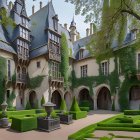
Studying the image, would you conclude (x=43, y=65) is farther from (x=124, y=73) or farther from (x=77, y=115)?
(x=77, y=115)

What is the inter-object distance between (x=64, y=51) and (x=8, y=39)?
28.6ft

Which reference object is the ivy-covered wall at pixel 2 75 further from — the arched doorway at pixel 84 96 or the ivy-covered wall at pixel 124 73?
the ivy-covered wall at pixel 124 73

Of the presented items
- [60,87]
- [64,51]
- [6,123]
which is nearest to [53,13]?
[64,51]

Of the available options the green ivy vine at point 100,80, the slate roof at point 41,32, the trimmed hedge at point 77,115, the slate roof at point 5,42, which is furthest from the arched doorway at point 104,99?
the slate roof at point 5,42

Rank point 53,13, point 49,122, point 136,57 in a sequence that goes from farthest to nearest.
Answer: point 53,13
point 136,57
point 49,122

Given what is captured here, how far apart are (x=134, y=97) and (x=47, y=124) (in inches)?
771

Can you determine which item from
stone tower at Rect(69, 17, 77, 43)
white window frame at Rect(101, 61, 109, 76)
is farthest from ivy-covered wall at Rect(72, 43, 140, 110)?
stone tower at Rect(69, 17, 77, 43)

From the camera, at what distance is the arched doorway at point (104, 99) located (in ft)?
125

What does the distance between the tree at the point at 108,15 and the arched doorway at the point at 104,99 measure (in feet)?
69.5

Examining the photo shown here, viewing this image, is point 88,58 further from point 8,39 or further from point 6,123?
point 6,123

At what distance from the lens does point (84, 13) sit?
14672 mm

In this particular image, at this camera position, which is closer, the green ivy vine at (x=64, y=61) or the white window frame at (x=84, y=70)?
the green ivy vine at (x=64, y=61)

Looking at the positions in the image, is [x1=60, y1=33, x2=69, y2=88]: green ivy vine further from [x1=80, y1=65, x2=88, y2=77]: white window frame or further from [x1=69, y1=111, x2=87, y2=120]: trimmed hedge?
[x1=69, y1=111, x2=87, y2=120]: trimmed hedge

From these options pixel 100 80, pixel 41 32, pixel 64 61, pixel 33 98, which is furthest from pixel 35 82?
pixel 100 80
